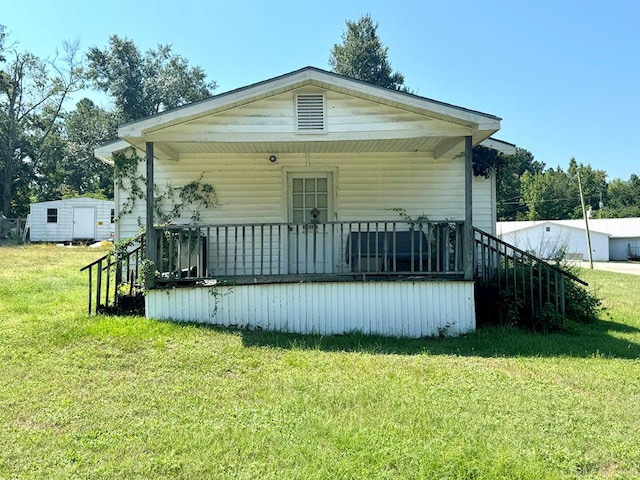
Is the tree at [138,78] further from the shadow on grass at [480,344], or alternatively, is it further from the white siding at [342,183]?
the shadow on grass at [480,344]

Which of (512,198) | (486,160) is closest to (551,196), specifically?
(512,198)

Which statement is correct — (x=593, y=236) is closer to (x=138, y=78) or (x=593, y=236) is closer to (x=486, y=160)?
(x=486, y=160)

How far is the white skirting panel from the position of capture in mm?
6469

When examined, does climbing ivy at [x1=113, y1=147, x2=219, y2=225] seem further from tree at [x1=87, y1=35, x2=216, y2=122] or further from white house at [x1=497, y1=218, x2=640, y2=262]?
white house at [x1=497, y1=218, x2=640, y2=262]

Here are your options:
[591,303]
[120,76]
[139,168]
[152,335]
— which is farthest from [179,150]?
[120,76]

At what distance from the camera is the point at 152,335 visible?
5.75 meters

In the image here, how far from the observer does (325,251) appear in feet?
25.2

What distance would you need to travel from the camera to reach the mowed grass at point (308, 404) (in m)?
2.71

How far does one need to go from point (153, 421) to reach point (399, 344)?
3420mm

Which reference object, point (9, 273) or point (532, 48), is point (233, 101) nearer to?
point (9, 273)

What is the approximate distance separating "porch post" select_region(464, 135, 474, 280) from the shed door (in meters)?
26.3

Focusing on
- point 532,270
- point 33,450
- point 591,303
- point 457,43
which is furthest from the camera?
point 457,43

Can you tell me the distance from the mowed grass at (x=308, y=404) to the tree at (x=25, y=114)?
3288cm

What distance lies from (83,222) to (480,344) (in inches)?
1072
